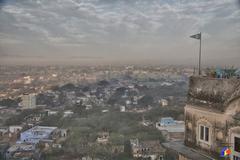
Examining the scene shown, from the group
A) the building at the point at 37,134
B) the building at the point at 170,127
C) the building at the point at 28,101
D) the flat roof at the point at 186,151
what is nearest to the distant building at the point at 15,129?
the building at the point at 37,134

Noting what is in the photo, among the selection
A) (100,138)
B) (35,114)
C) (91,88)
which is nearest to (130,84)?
(91,88)

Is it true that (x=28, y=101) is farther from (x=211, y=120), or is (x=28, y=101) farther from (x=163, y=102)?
(x=211, y=120)

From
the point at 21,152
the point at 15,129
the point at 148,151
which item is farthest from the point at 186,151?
the point at 15,129

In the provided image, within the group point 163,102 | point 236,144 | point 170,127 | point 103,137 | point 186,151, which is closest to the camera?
point 236,144

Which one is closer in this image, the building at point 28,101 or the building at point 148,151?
the building at point 148,151

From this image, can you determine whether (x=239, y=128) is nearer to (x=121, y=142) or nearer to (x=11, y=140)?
(x=121, y=142)

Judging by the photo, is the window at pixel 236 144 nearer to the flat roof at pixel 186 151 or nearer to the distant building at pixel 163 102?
the flat roof at pixel 186 151
